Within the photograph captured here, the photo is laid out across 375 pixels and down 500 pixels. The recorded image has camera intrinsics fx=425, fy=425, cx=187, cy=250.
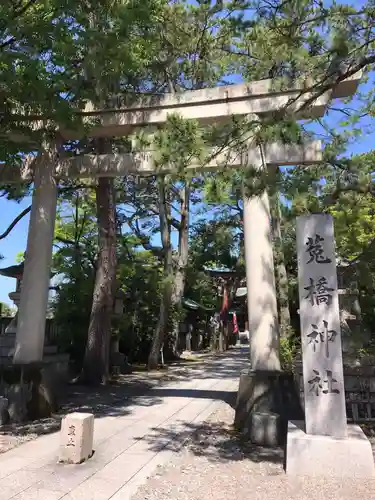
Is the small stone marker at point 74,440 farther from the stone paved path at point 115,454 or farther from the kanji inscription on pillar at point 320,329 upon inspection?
the kanji inscription on pillar at point 320,329

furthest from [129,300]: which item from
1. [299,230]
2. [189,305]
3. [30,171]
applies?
[299,230]

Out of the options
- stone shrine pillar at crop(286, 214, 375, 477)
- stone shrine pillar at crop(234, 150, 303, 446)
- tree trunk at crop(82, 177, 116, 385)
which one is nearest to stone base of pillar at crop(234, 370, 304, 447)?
stone shrine pillar at crop(234, 150, 303, 446)

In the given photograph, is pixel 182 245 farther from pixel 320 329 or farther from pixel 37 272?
pixel 320 329

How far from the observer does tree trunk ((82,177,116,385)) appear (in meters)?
11.0

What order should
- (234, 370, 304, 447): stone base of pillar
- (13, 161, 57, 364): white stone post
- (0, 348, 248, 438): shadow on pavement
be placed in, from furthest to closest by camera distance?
(13, 161, 57, 364): white stone post, (0, 348, 248, 438): shadow on pavement, (234, 370, 304, 447): stone base of pillar

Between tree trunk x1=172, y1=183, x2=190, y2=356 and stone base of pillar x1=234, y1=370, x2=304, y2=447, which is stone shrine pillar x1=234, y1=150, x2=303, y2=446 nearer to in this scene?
stone base of pillar x1=234, y1=370, x2=304, y2=447

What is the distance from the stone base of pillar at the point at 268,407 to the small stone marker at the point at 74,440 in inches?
95.7

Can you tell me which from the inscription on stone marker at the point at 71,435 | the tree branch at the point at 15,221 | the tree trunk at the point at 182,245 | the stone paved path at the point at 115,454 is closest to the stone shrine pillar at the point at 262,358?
the stone paved path at the point at 115,454

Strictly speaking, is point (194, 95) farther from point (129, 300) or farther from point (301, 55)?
point (129, 300)

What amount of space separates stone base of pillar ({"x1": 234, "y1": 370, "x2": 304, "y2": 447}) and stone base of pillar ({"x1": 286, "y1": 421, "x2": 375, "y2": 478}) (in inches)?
47.5

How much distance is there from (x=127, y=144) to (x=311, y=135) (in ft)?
23.4

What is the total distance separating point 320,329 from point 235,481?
1982 millimetres

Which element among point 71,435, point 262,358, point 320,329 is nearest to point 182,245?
point 262,358

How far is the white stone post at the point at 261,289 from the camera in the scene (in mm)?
6926
